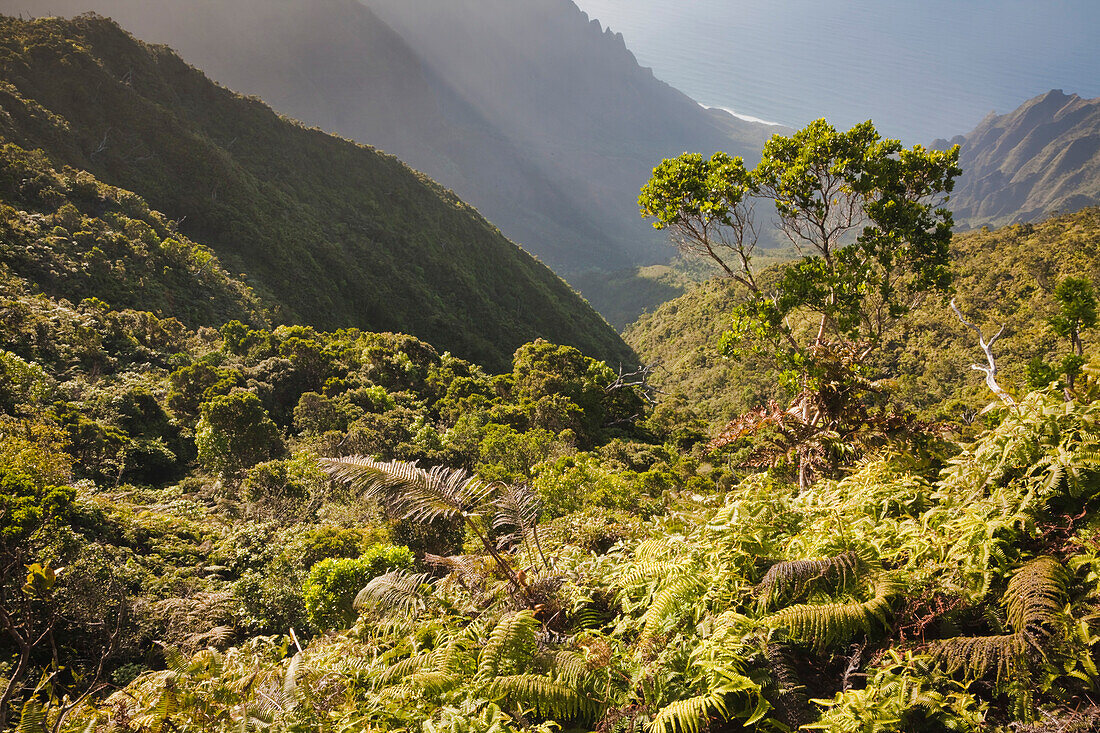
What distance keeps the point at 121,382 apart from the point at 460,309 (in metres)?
36.0

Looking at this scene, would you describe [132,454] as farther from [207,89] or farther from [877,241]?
[207,89]

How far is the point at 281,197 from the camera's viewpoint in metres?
50.8

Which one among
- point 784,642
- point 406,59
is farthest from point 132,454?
point 406,59

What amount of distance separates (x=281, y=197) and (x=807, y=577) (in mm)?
59122

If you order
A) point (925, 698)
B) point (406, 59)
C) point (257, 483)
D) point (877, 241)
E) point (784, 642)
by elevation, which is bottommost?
point (257, 483)

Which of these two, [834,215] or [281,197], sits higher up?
[834,215]

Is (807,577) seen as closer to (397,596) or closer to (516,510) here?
(516,510)

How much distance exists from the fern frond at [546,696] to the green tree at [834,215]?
14.1 feet

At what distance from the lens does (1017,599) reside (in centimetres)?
162

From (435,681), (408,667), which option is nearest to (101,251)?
(408,667)

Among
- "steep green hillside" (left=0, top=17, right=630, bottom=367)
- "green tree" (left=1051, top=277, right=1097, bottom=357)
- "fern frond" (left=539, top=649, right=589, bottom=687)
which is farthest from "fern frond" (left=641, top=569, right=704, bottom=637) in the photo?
"steep green hillside" (left=0, top=17, right=630, bottom=367)

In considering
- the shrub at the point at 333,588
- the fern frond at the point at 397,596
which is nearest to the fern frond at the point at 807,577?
the fern frond at the point at 397,596

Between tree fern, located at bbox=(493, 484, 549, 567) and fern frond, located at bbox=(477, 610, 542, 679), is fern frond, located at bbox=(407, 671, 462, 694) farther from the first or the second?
tree fern, located at bbox=(493, 484, 549, 567)

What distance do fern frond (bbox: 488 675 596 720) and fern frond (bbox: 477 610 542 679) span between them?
13 cm
